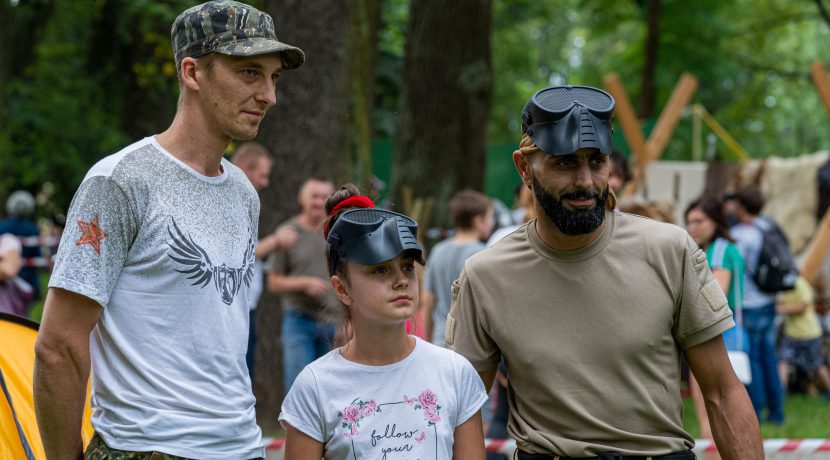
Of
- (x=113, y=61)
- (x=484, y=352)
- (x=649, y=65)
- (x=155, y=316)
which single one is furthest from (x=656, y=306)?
(x=113, y=61)

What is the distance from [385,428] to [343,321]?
45 cm

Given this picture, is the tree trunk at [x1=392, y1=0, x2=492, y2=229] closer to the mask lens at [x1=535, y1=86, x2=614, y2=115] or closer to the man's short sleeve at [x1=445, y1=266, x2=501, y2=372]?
the man's short sleeve at [x1=445, y1=266, x2=501, y2=372]

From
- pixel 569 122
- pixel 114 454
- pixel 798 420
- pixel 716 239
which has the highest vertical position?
pixel 569 122

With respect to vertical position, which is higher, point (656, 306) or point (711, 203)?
point (656, 306)

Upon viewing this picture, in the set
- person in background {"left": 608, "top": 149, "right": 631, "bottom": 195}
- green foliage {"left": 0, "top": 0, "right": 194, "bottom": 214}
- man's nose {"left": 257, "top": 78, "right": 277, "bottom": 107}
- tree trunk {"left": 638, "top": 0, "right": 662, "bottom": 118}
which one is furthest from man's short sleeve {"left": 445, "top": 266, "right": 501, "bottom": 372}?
tree trunk {"left": 638, "top": 0, "right": 662, "bottom": 118}

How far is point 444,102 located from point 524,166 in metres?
10.1

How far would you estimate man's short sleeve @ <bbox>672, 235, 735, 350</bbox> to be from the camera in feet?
11.1

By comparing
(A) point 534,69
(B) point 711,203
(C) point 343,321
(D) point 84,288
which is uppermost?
(D) point 84,288

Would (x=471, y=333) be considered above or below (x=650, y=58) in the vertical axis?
above

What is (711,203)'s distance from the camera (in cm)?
748

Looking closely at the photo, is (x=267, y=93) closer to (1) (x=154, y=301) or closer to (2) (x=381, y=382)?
(1) (x=154, y=301)

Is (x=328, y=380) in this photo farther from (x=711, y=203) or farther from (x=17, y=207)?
(x=17, y=207)

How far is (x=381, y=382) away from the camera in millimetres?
3486

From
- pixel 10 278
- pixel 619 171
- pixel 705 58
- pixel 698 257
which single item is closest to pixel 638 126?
pixel 619 171
